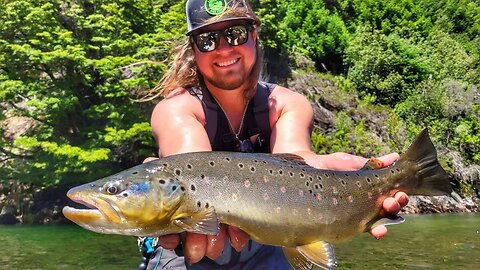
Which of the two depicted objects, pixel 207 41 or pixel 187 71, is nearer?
pixel 207 41

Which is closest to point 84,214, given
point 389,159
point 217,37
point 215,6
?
point 217,37

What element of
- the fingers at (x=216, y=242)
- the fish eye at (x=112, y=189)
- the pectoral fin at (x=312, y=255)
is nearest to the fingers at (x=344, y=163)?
the pectoral fin at (x=312, y=255)

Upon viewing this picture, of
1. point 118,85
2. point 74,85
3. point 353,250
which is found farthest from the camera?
point 74,85

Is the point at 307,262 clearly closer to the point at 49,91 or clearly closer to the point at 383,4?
the point at 49,91

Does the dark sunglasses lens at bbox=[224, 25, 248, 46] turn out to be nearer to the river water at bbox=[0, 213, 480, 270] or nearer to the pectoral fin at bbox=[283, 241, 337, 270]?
the pectoral fin at bbox=[283, 241, 337, 270]

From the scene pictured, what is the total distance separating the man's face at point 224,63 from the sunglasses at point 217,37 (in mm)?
14

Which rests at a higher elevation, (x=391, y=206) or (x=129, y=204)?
(x=129, y=204)

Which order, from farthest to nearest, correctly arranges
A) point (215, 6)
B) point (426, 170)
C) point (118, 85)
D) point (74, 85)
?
point (74, 85), point (118, 85), point (215, 6), point (426, 170)

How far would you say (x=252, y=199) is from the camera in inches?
111

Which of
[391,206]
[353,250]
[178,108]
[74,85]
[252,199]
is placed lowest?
[353,250]

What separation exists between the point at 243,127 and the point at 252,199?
86 cm

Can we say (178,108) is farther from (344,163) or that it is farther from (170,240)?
(344,163)

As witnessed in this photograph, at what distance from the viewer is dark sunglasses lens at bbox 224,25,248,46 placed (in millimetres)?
3533

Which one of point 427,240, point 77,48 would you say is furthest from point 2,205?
point 427,240
